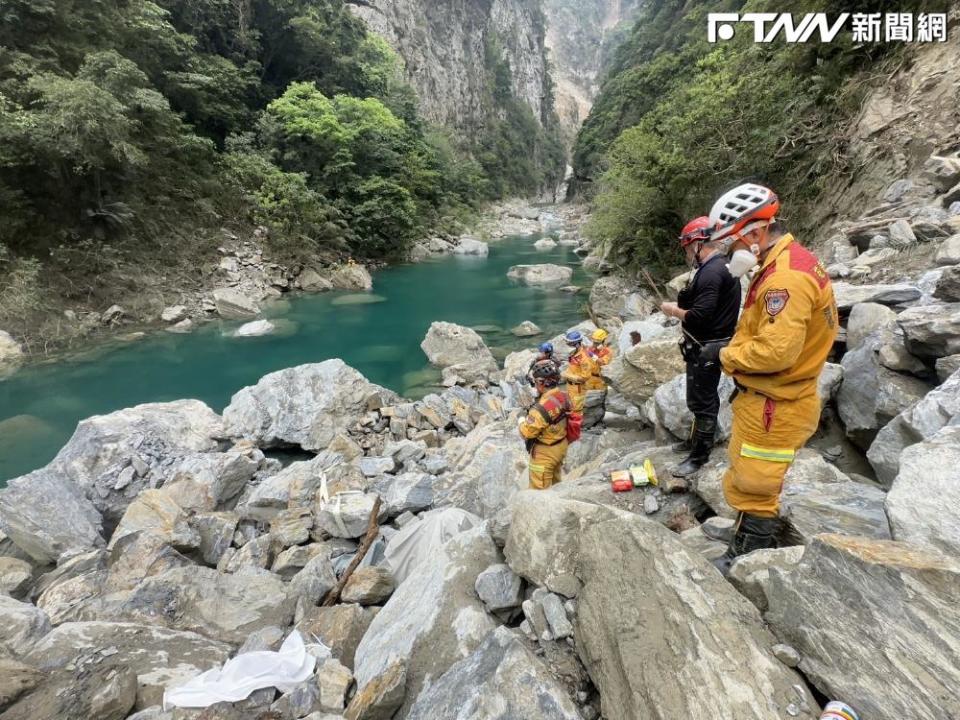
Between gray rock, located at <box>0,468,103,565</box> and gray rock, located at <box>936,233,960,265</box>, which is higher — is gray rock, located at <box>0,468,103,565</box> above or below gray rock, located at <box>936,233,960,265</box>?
below

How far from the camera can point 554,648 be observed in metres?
2.22

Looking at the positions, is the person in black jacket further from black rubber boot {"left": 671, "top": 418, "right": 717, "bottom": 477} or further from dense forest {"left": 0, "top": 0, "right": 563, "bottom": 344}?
dense forest {"left": 0, "top": 0, "right": 563, "bottom": 344}

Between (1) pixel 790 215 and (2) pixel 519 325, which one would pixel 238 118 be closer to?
(2) pixel 519 325

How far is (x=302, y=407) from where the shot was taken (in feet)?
29.0

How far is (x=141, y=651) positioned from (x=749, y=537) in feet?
12.6

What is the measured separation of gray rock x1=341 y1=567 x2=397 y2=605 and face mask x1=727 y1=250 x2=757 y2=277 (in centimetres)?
336

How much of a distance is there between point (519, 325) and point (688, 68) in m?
27.2

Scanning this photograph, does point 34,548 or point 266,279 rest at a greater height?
point 266,279

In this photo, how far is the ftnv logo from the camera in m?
8.22

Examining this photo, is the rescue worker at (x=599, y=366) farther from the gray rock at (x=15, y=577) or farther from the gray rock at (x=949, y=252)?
the gray rock at (x=15, y=577)

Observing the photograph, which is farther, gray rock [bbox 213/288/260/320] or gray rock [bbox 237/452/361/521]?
gray rock [bbox 213/288/260/320]

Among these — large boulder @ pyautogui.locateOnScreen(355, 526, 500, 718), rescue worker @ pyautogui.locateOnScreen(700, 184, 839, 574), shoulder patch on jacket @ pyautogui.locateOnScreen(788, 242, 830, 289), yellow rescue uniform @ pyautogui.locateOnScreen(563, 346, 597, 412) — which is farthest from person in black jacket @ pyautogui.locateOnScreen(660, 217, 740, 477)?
yellow rescue uniform @ pyautogui.locateOnScreen(563, 346, 597, 412)

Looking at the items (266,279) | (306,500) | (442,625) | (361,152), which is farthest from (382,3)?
(442,625)

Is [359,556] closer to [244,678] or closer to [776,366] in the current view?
[244,678]
